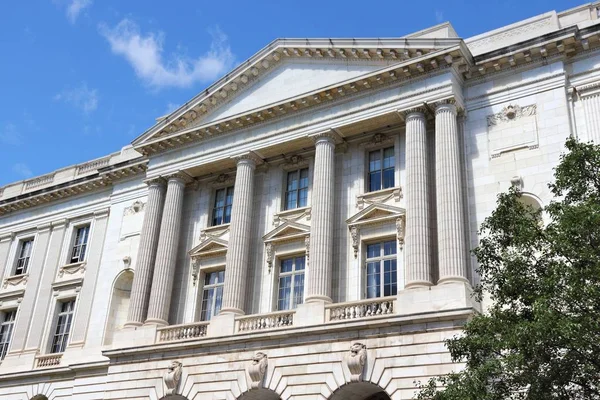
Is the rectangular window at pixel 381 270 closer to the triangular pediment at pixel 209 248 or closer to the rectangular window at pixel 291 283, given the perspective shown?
the rectangular window at pixel 291 283

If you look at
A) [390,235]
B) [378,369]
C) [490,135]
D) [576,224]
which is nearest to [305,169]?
[390,235]

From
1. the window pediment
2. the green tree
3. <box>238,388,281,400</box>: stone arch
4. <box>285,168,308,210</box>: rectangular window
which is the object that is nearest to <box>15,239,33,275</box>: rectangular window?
<box>285,168,308,210</box>: rectangular window

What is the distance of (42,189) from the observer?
39688mm

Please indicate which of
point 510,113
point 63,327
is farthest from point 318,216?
point 63,327

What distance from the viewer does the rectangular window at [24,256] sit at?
130ft

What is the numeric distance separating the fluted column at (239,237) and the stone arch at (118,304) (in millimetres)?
7547

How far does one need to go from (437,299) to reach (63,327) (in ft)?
68.9

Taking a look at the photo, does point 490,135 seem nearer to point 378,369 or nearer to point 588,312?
point 378,369

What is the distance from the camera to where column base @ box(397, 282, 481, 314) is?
22.5 m

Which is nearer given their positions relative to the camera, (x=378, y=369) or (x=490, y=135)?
(x=378, y=369)

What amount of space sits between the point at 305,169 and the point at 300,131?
1887 millimetres

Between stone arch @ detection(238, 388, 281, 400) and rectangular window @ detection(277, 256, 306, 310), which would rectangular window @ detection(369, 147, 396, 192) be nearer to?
rectangular window @ detection(277, 256, 306, 310)

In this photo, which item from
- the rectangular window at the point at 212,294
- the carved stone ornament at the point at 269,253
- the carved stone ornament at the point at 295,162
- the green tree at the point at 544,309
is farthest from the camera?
the carved stone ornament at the point at 295,162

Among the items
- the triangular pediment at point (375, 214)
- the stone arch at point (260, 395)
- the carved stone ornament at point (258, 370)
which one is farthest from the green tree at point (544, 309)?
the stone arch at point (260, 395)
